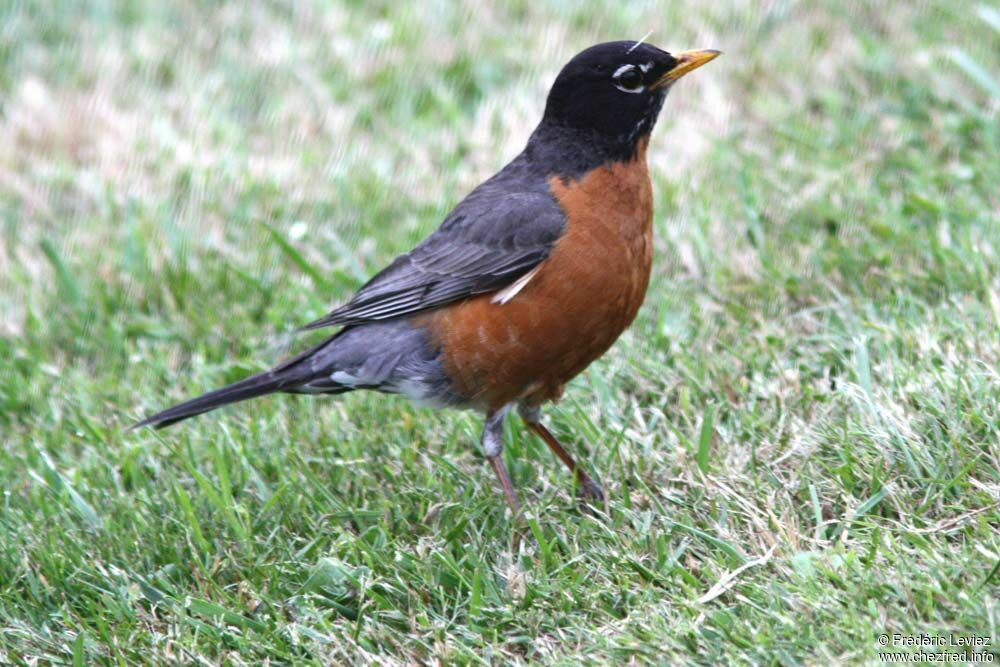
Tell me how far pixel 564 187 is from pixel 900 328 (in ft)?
4.01

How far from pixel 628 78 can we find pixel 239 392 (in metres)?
1.69

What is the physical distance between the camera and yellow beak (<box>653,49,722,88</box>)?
4555 mm

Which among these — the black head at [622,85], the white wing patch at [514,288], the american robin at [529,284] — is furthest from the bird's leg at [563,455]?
the black head at [622,85]

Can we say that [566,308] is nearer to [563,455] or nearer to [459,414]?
[563,455]

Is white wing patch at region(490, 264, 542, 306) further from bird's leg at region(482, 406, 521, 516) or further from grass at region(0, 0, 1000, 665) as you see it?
grass at region(0, 0, 1000, 665)

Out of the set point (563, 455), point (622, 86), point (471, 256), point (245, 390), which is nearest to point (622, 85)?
point (622, 86)

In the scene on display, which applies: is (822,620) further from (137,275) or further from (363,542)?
(137,275)

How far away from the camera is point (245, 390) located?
4.54m

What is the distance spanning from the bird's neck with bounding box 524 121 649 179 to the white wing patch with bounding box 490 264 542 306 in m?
0.43

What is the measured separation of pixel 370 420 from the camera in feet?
16.0

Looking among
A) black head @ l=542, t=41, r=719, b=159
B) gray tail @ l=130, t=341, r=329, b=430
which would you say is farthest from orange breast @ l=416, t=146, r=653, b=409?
gray tail @ l=130, t=341, r=329, b=430

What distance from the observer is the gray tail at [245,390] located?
452cm

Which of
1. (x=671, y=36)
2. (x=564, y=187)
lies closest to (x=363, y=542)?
(x=564, y=187)

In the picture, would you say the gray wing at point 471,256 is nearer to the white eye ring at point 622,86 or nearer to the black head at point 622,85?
the black head at point 622,85
